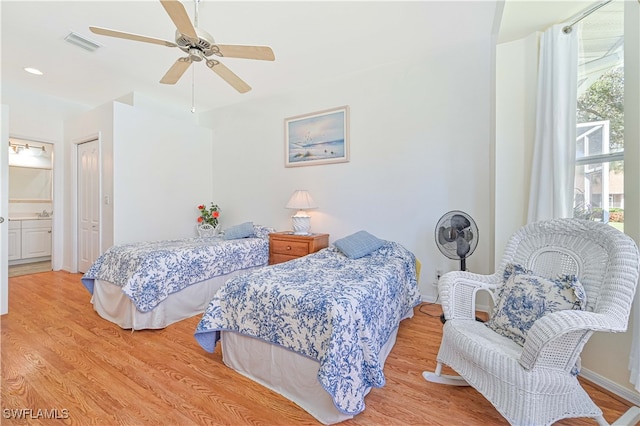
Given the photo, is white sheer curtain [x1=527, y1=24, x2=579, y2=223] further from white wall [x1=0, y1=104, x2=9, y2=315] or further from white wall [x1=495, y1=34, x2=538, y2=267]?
white wall [x1=0, y1=104, x2=9, y2=315]

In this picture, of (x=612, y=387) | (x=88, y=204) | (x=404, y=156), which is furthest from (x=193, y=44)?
(x=88, y=204)

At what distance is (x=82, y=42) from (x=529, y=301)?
411 centimetres

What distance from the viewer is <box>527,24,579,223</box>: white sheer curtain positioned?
6.30 feet

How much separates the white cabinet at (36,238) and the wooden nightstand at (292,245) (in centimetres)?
456

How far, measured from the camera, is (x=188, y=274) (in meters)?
2.67

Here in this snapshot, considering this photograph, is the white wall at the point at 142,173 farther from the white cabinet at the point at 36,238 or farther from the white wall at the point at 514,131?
the white wall at the point at 514,131

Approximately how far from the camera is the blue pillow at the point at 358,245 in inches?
102

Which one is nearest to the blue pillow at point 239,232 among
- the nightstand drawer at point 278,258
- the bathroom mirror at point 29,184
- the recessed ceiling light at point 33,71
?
the nightstand drawer at point 278,258

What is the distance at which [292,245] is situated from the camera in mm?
3270

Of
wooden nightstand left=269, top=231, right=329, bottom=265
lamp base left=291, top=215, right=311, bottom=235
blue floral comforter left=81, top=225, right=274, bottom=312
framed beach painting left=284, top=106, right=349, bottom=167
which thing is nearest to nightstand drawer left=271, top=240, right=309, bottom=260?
wooden nightstand left=269, top=231, right=329, bottom=265

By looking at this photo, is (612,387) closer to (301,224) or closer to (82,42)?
(301,224)

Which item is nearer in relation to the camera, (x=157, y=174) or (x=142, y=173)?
(x=142, y=173)

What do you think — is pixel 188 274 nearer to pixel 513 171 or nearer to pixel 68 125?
pixel 513 171

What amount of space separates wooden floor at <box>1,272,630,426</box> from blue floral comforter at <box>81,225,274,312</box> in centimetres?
36
